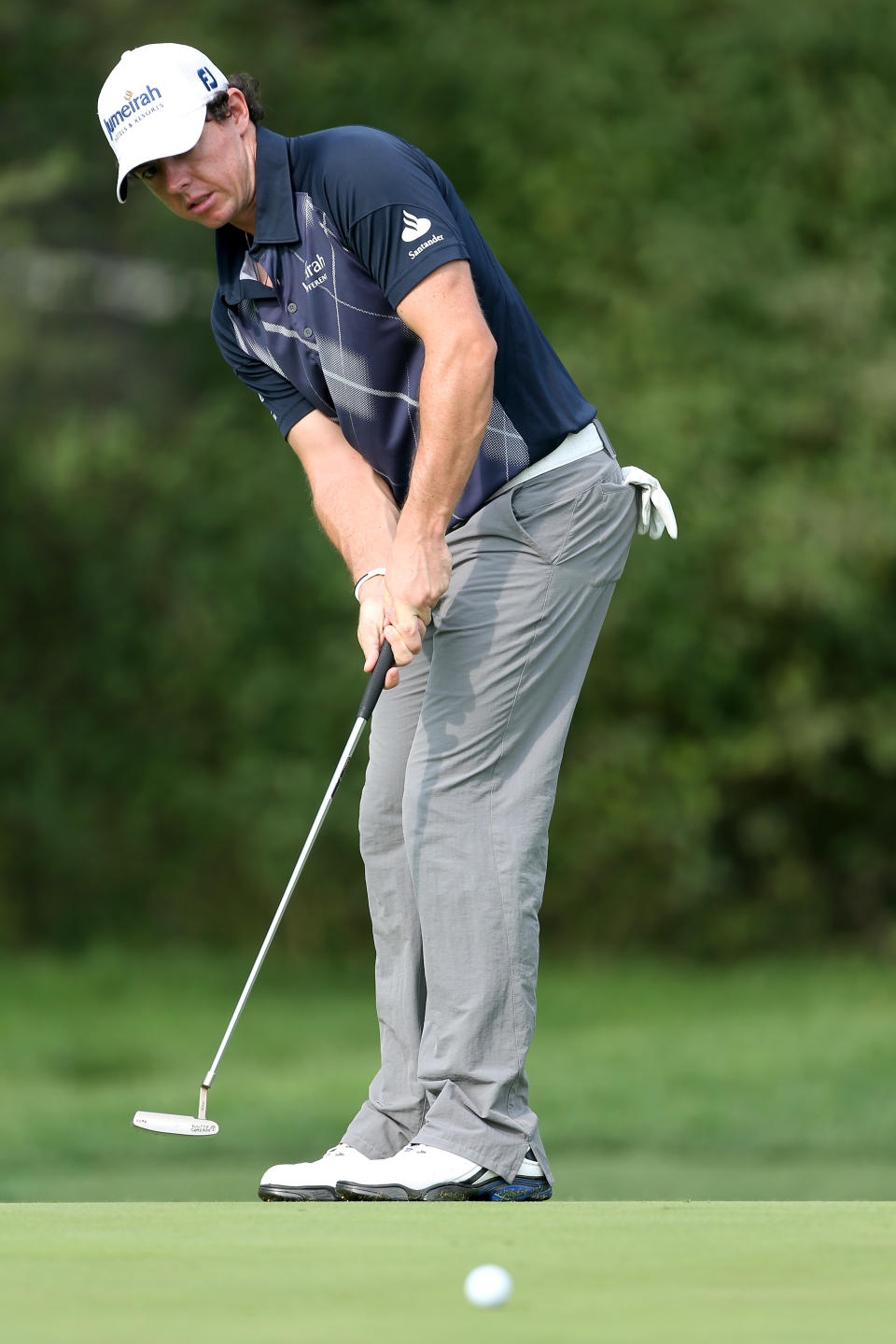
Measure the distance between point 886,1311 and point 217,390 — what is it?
8.09 metres

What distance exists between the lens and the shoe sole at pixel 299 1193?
8.19 feet

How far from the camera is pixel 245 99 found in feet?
8.86

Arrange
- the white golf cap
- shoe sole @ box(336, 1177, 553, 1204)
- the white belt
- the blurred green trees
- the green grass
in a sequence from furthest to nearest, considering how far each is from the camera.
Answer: the blurred green trees < the green grass < the white belt < the white golf cap < shoe sole @ box(336, 1177, 553, 1204)

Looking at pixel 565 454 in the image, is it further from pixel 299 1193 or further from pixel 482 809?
pixel 299 1193

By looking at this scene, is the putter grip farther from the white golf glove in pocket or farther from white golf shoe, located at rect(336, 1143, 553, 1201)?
white golf shoe, located at rect(336, 1143, 553, 1201)

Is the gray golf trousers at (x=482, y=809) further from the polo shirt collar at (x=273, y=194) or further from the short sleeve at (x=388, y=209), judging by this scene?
the polo shirt collar at (x=273, y=194)

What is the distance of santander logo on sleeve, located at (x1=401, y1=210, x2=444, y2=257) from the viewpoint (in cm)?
245

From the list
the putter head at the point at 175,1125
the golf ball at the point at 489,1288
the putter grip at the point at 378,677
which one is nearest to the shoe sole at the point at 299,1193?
the putter head at the point at 175,1125

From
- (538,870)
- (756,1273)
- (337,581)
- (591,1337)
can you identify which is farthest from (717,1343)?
(337,581)

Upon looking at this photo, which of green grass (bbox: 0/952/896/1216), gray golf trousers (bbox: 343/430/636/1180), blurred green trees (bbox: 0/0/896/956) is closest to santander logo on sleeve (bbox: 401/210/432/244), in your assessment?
gray golf trousers (bbox: 343/430/636/1180)

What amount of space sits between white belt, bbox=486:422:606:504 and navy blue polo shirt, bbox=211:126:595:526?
0.01 meters

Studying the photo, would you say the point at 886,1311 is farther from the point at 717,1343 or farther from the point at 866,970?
the point at 866,970

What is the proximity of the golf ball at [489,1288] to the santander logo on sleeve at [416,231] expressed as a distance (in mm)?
1337

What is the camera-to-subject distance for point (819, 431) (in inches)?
344
